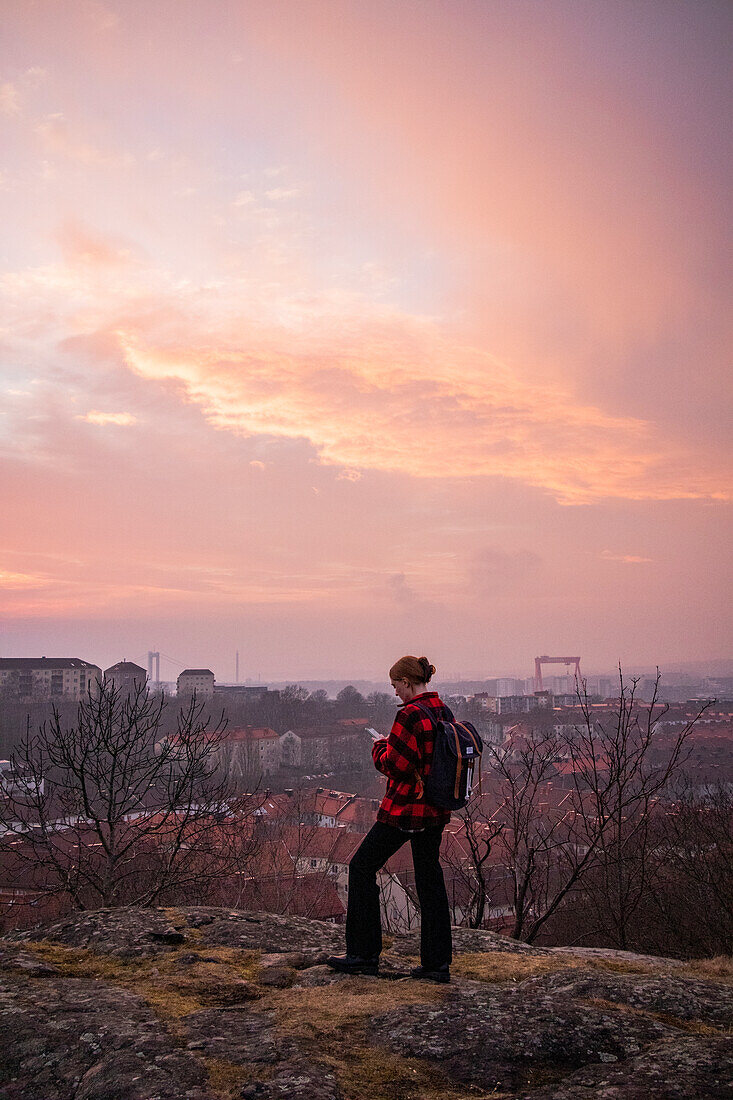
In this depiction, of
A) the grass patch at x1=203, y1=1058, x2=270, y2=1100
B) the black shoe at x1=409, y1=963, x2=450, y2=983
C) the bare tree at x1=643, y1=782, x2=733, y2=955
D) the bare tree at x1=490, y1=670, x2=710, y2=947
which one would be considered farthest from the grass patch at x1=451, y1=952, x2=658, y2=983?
the bare tree at x1=643, y1=782, x2=733, y2=955

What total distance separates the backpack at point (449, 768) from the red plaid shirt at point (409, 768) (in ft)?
0.13

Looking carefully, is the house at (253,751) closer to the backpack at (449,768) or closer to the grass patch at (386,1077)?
the backpack at (449,768)

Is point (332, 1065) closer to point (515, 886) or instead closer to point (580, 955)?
point (580, 955)

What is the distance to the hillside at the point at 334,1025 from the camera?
280 cm

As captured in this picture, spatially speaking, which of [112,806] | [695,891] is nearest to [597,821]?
[112,806]

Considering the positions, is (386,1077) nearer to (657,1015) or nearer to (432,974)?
(432,974)

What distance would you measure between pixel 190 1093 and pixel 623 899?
21.2 ft

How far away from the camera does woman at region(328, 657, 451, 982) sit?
4422 mm

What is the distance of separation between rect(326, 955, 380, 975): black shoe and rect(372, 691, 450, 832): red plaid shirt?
0.86 meters

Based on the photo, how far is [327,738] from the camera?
8606 centimetres

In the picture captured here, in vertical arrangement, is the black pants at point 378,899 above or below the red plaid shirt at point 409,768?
below

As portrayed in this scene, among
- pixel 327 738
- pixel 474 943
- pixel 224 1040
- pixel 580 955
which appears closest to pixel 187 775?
pixel 474 943

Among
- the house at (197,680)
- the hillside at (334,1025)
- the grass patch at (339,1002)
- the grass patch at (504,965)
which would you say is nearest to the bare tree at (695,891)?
the grass patch at (504,965)

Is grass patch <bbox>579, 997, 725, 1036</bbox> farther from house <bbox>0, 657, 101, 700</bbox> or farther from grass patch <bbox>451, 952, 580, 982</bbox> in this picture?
house <bbox>0, 657, 101, 700</bbox>
